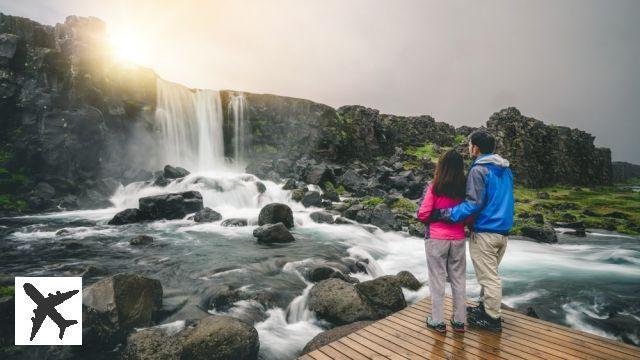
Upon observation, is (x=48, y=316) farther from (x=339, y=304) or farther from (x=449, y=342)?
(x=449, y=342)

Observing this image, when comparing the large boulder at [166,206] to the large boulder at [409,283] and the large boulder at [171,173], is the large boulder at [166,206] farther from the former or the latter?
the large boulder at [409,283]

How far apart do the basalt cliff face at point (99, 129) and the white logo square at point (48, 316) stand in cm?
2145

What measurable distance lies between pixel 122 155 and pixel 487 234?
3957 cm

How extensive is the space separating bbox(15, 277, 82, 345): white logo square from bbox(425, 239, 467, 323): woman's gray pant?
277 inches

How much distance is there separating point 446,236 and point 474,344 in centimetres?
171

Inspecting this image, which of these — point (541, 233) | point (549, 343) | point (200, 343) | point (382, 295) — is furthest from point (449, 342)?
point (541, 233)

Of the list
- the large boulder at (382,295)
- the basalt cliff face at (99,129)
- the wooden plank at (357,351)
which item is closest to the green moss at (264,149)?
the basalt cliff face at (99,129)

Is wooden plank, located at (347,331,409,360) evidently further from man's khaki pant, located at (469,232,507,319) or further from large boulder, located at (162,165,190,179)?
large boulder, located at (162,165,190,179)

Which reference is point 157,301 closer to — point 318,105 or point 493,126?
point 318,105

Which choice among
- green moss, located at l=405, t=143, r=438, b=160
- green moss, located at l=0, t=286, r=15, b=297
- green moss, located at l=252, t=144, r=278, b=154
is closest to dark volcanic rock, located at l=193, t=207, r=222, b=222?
green moss, located at l=0, t=286, r=15, b=297

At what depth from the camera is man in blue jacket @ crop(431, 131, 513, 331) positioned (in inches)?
207

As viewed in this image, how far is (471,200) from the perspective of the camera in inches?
206

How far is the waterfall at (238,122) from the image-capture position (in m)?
47.5

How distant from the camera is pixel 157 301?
28.2 feet
